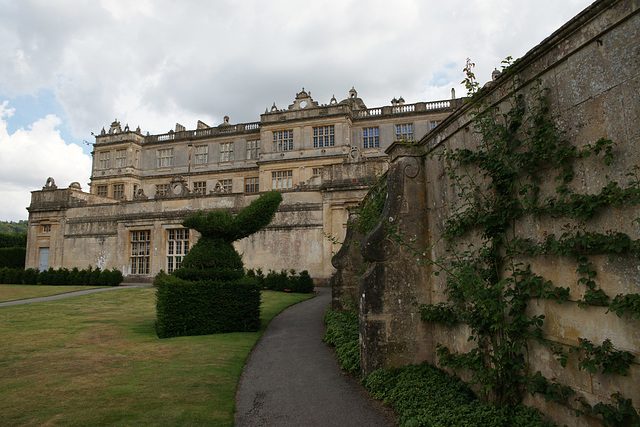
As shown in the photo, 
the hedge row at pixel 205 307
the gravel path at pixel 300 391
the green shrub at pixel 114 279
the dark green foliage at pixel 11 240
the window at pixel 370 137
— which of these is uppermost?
the window at pixel 370 137

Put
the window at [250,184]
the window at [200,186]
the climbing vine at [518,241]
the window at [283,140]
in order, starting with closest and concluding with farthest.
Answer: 1. the climbing vine at [518,241]
2. the window at [283,140]
3. the window at [250,184]
4. the window at [200,186]

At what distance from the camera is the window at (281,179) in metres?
35.7

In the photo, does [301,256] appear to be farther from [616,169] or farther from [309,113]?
[616,169]

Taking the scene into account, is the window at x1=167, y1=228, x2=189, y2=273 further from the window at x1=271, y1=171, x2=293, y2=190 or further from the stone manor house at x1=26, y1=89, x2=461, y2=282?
the window at x1=271, y1=171, x2=293, y2=190

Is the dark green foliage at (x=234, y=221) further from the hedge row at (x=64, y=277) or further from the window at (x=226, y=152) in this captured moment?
the window at (x=226, y=152)

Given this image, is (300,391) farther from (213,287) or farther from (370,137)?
(370,137)

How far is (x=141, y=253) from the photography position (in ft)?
93.4

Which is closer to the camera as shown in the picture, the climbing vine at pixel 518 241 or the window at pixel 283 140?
the climbing vine at pixel 518 241

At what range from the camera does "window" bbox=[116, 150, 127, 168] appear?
42.0 meters

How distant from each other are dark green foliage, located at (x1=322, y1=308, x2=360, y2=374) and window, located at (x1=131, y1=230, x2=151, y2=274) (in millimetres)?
21386

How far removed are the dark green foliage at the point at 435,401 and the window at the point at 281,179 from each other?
30409mm

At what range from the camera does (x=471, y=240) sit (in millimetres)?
4812

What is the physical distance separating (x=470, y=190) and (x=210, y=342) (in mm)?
7204

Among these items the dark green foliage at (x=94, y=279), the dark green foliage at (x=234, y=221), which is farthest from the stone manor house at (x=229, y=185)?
the dark green foliage at (x=234, y=221)
